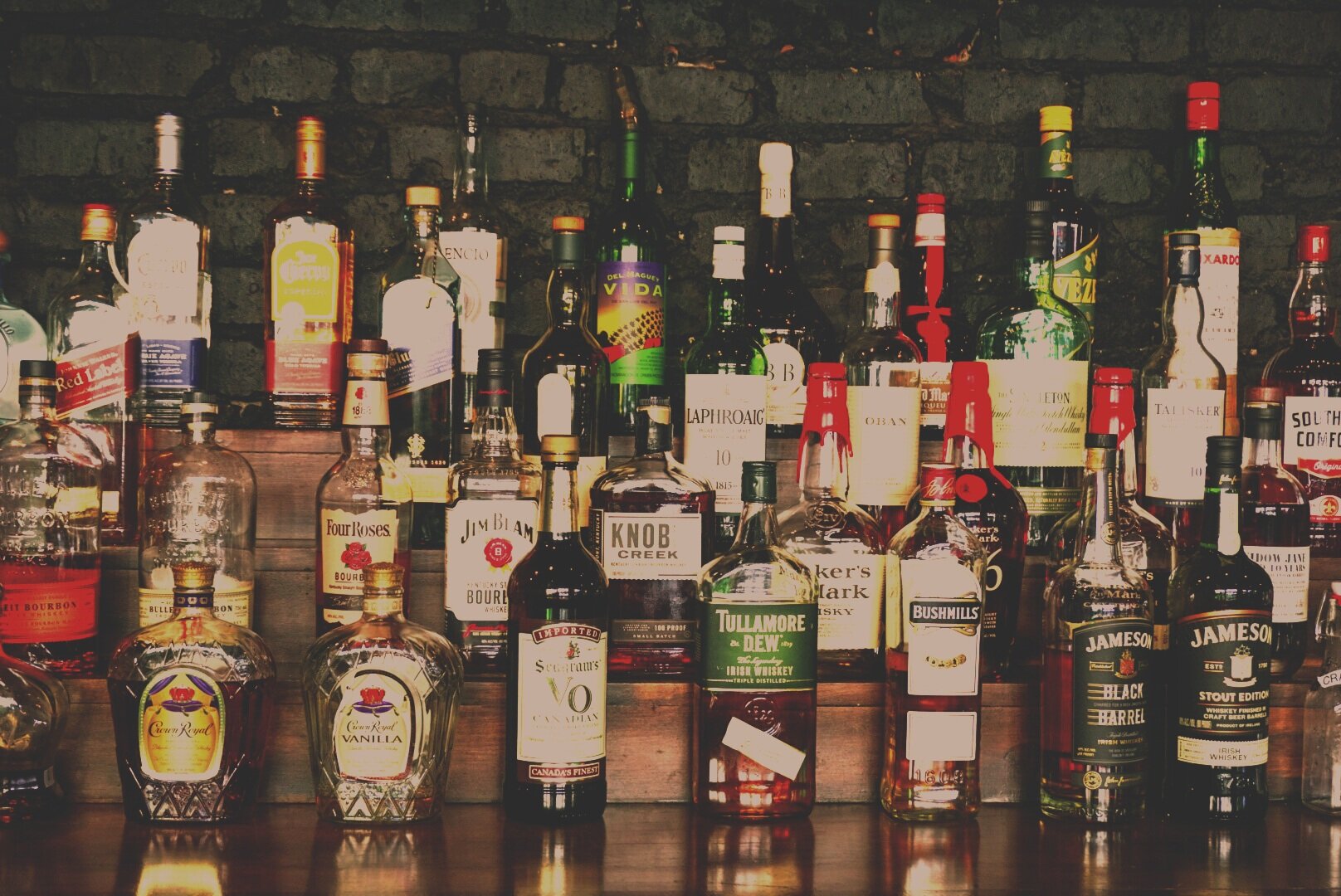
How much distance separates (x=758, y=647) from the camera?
140 centimetres

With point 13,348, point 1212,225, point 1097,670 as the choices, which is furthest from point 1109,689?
point 13,348

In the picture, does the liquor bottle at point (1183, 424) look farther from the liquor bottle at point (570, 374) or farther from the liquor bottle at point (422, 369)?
the liquor bottle at point (422, 369)

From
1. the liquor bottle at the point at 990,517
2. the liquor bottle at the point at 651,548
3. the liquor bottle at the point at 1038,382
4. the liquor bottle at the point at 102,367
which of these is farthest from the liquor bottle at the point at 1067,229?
the liquor bottle at the point at 102,367

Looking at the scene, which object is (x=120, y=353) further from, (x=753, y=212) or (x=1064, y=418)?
(x=1064, y=418)

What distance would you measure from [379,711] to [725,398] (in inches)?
20.4

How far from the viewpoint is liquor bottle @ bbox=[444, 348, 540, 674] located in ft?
5.04

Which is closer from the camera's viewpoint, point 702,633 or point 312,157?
point 702,633

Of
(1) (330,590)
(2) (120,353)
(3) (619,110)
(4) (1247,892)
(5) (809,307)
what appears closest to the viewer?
(4) (1247,892)

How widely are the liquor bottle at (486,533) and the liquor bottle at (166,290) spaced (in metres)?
0.38

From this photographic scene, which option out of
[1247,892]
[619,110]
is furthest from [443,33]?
[1247,892]

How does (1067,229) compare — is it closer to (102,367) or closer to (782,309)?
(782,309)

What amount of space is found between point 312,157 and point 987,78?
0.97m

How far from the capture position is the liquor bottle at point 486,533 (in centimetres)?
154

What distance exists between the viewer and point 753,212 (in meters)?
2.02
